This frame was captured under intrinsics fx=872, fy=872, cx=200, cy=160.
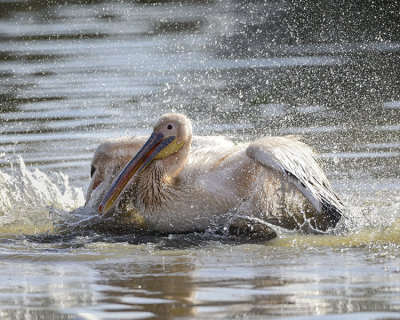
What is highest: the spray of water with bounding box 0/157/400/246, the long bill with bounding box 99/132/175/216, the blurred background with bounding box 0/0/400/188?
the blurred background with bounding box 0/0/400/188

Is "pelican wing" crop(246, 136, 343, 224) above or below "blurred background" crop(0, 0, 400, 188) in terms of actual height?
below

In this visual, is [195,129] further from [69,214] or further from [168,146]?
[69,214]

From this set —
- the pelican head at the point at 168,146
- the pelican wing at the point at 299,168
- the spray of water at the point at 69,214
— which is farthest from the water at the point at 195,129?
the pelican head at the point at 168,146

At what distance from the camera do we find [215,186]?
6.05 metres

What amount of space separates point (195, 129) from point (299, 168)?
3.25m

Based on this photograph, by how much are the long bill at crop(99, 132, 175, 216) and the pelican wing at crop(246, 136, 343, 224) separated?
75cm

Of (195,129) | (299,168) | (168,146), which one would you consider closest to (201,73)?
(195,129)

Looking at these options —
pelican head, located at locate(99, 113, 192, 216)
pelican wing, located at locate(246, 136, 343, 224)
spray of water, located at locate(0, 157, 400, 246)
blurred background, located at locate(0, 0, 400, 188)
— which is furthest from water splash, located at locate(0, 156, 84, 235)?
pelican wing, located at locate(246, 136, 343, 224)

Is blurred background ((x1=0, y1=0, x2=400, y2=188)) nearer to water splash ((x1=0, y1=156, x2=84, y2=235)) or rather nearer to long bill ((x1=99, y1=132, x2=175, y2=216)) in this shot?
Answer: water splash ((x1=0, y1=156, x2=84, y2=235))

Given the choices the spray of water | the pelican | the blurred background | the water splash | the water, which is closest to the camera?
the water

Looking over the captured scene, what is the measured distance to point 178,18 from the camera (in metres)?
13.5

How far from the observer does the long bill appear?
244 inches

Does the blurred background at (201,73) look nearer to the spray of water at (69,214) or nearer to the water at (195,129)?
the water at (195,129)

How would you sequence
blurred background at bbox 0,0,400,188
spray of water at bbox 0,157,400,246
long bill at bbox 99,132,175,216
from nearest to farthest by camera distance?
spray of water at bbox 0,157,400,246 → long bill at bbox 99,132,175,216 → blurred background at bbox 0,0,400,188
